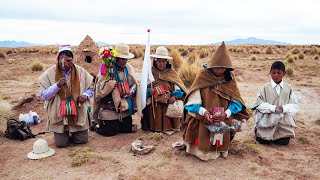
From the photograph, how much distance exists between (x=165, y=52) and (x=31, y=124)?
11.4 ft

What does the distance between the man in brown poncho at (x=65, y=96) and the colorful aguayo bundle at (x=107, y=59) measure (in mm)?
398

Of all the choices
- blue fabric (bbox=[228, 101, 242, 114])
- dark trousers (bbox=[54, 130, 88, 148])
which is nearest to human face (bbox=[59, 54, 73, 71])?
dark trousers (bbox=[54, 130, 88, 148])

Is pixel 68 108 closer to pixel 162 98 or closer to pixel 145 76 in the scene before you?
pixel 145 76

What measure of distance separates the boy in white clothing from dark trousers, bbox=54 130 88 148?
3.11 meters

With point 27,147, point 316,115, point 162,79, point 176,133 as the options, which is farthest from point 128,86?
point 316,115

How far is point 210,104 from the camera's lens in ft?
15.2

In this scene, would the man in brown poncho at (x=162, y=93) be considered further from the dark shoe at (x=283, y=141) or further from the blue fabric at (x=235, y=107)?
the dark shoe at (x=283, y=141)

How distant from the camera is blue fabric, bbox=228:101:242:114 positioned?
467cm

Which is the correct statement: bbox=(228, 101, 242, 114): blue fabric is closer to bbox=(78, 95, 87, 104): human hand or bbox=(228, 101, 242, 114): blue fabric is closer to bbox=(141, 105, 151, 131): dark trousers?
bbox=(141, 105, 151, 131): dark trousers

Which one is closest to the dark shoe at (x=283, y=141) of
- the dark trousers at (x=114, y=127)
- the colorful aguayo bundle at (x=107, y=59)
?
the dark trousers at (x=114, y=127)

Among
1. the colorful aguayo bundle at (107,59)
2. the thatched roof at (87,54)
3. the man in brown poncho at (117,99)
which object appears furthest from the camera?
the thatched roof at (87,54)

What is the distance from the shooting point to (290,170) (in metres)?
4.52

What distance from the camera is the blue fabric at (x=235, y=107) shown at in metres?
4.67

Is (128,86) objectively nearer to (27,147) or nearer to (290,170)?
(27,147)
